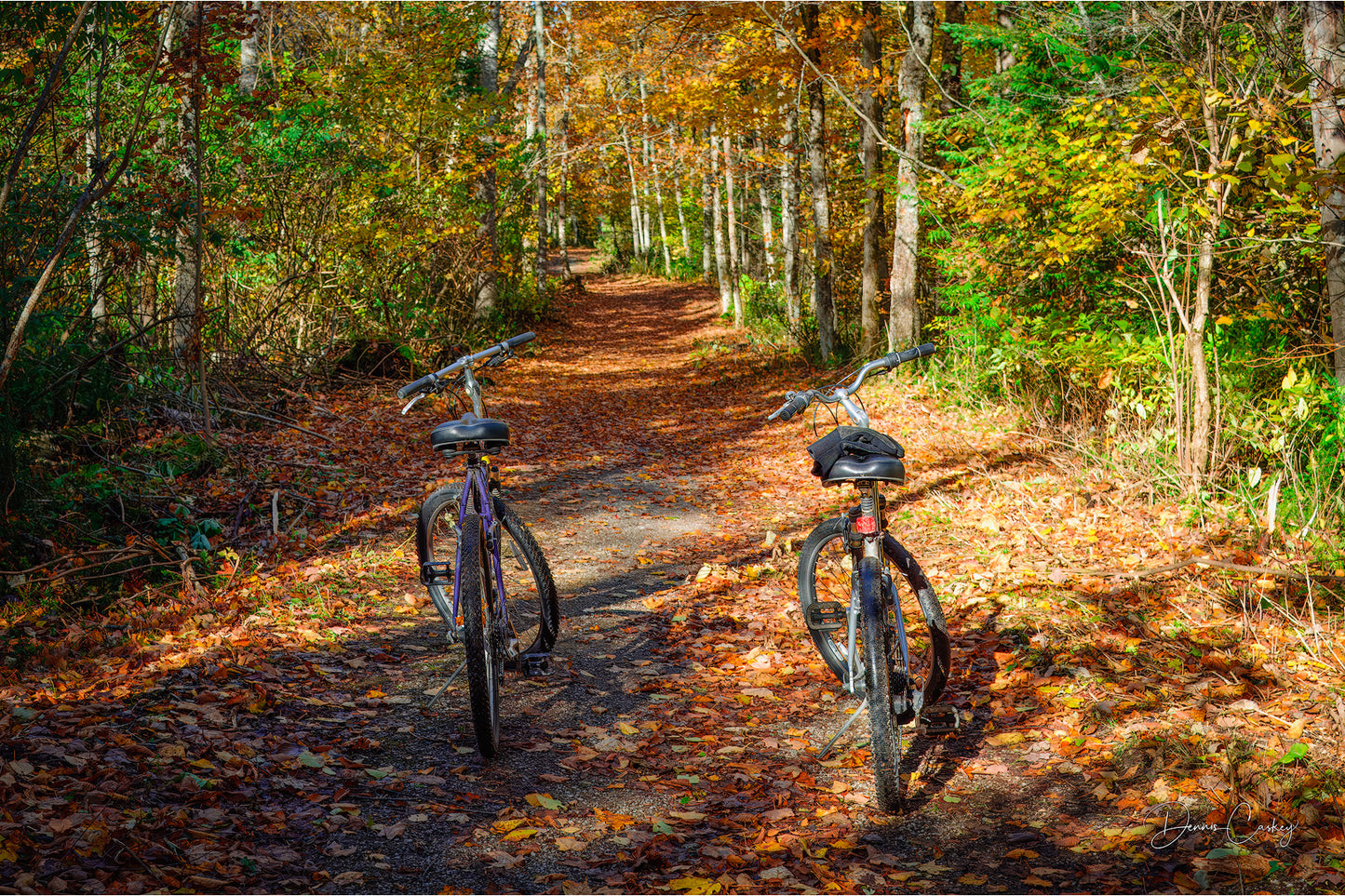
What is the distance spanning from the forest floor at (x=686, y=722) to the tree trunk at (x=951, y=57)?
262 inches

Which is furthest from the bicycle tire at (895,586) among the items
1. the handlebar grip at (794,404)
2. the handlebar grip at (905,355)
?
the handlebar grip at (905,355)

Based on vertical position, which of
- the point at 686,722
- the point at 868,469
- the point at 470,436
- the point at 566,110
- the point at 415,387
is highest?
the point at 566,110

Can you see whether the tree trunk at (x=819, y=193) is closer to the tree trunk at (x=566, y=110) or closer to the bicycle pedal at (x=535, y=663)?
the bicycle pedal at (x=535, y=663)

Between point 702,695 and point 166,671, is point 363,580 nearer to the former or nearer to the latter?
point 166,671

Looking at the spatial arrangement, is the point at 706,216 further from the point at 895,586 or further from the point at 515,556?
the point at 895,586

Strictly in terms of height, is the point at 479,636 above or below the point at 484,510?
below

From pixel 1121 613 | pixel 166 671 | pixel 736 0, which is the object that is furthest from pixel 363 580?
pixel 736 0

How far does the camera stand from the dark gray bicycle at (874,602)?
3.50 metres

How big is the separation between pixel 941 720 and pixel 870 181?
32.2 feet

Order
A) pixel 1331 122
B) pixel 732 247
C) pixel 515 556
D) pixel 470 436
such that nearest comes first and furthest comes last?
1. pixel 470 436
2. pixel 515 556
3. pixel 1331 122
4. pixel 732 247

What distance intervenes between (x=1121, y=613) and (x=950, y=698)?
4.43 feet

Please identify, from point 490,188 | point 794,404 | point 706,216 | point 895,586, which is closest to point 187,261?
point 794,404

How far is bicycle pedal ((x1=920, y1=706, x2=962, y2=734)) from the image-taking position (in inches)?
167

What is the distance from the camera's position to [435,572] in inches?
193
